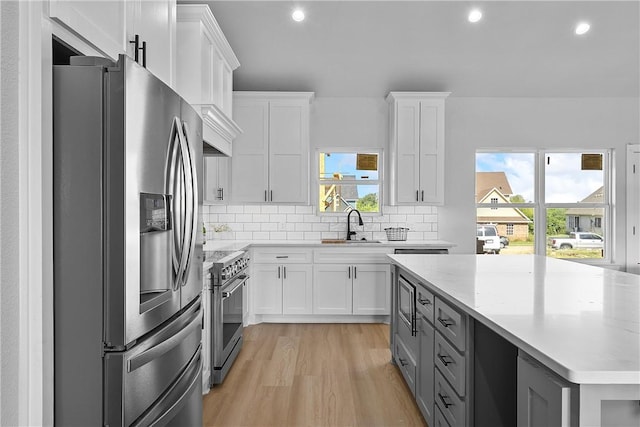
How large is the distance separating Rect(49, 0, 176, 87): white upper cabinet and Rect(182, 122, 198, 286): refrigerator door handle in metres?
0.42

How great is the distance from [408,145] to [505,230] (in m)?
1.78

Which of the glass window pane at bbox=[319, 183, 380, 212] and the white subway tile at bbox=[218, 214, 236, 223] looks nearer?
the white subway tile at bbox=[218, 214, 236, 223]

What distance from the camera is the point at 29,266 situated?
4.22ft

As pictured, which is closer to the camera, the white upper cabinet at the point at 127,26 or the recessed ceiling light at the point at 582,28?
the white upper cabinet at the point at 127,26

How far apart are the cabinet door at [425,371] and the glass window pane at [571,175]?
4004 millimetres

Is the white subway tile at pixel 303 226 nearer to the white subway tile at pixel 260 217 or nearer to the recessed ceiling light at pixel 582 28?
the white subway tile at pixel 260 217

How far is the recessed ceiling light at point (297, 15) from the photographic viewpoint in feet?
14.4

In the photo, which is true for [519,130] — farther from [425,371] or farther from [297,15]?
[425,371]

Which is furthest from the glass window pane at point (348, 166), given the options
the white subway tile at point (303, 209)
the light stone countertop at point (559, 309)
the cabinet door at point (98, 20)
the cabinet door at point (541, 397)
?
the cabinet door at point (541, 397)

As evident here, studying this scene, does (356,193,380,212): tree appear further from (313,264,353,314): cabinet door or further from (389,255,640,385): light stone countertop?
(389,255,640,385): light stone countertop

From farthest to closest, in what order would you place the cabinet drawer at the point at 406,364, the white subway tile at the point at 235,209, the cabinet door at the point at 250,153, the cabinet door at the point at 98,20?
the white subway tile at the point at 235,209
the cabinet door at the point at 250,153
the cabinet drawer at the point at 406,364
the cabinet door at the point at 98,20


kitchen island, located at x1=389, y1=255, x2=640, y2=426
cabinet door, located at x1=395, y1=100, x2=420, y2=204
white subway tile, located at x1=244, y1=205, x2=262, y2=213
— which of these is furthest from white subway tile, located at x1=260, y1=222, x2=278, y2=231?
kitchen island, located at x1=389, y1=255, x2=640, y2=426

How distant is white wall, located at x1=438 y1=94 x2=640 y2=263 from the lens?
5.74 m
